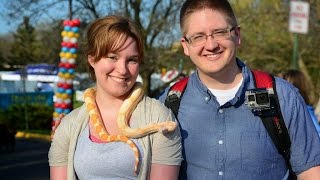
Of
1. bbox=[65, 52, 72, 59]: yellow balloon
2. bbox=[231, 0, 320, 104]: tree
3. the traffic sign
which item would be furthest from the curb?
the traffic sign

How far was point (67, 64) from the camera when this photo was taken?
14.9 metres

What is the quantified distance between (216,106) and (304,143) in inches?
18.5

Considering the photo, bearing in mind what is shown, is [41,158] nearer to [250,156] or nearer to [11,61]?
[250,156]

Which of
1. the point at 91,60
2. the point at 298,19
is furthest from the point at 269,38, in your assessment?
the point at 91,60

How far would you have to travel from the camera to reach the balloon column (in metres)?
14.5

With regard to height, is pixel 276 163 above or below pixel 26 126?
above

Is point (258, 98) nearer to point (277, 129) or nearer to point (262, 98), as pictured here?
point (262, 98)

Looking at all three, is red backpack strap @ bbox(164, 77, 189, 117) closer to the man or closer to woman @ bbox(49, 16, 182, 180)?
the man

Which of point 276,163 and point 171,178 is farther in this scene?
point 276,163

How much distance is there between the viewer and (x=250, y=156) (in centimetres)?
280

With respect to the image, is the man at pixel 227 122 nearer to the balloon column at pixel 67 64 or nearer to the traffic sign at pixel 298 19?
the traffic sign at pixel 298 19

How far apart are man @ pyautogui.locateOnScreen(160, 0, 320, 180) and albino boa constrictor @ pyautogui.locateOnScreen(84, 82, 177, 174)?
342 mm

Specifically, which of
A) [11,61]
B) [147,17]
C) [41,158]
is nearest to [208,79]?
[41,158]

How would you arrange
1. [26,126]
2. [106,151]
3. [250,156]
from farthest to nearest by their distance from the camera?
[26,126] < [250,156] < [106,151]
